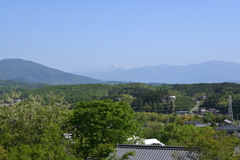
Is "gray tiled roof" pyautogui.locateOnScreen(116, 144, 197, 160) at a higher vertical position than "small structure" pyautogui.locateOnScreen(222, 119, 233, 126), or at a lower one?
higher

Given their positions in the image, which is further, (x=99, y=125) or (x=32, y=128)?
(x=99, y=125)

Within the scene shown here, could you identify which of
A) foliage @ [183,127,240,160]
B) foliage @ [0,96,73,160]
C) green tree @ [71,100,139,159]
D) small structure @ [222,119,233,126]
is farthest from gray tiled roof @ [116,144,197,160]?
small structure @ [222,119,233,126]

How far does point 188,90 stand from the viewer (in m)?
121

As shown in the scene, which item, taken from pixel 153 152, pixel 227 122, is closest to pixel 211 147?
pixel 153 152

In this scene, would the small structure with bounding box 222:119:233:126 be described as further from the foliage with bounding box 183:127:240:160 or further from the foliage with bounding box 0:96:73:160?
the foliage with bounding box 183:127:240:160

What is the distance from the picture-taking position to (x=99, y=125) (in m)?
23.2

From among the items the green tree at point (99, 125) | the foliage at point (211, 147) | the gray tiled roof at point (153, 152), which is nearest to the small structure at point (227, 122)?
the green tree at point (99, 125)

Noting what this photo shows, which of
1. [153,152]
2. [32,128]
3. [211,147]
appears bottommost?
[153,152]

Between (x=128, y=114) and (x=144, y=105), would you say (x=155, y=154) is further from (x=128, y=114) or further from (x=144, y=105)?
(x=144, y=105)

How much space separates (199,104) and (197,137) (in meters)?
87.7

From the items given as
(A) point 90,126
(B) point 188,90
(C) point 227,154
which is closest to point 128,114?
(A) point 90,126

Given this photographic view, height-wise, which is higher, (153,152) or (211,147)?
(211,147)

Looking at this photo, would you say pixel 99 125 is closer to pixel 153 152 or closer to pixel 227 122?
pixel 153 152

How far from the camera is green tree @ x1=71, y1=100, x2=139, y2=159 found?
75.3 ft
